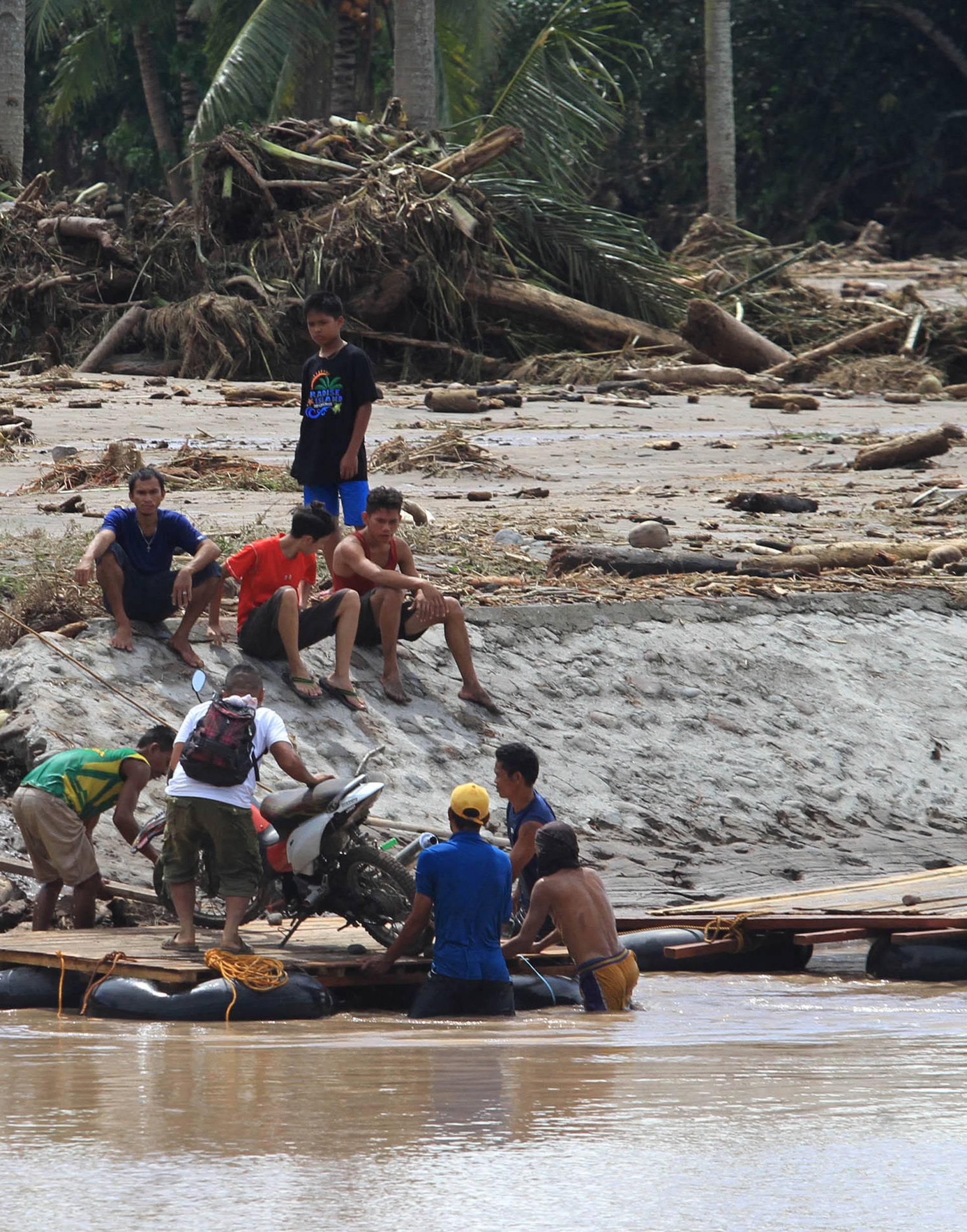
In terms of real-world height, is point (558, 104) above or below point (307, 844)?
above

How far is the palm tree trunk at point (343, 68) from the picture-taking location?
2706 centimetres

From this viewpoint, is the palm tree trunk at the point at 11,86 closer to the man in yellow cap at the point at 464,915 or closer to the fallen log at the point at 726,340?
the fallen log at the point at 726,340

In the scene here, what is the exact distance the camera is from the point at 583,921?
7133 millimetres

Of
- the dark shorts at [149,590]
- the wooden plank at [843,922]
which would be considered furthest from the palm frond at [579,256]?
the wooden plank at [843,922]

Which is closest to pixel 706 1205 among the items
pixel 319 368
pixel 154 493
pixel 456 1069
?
pixel 456 1069

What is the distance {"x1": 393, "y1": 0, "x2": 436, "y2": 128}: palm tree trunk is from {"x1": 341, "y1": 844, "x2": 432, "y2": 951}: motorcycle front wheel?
15.5m

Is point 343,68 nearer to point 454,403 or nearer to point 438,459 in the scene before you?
point 454,403

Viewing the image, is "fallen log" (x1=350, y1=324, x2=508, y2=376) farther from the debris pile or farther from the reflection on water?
the reflection on water

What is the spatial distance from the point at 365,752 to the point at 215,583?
1.20 metres

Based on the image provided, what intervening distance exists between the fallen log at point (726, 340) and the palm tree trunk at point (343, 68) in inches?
356

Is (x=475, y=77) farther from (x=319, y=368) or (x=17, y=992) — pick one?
(x=17, y=992)

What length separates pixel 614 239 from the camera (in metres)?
21.2

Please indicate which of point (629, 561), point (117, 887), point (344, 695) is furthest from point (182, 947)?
point (629, 561)

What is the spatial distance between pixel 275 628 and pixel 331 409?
4.01 feet
